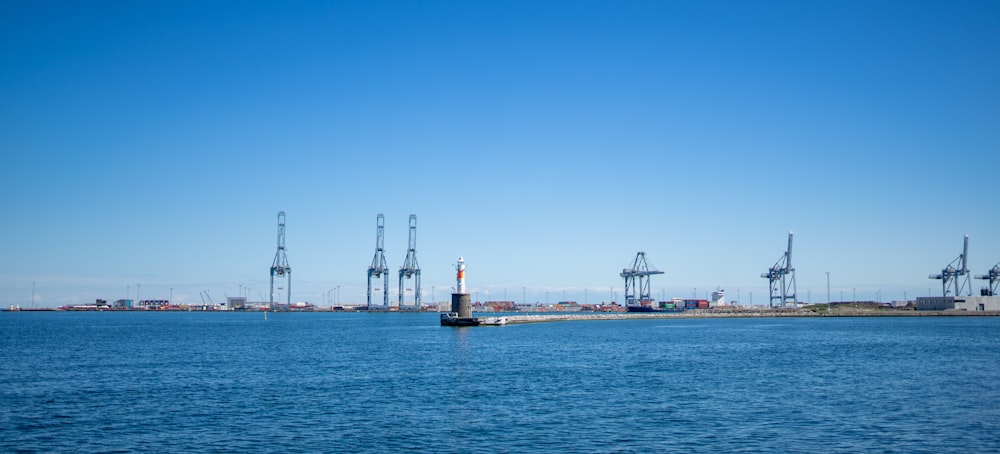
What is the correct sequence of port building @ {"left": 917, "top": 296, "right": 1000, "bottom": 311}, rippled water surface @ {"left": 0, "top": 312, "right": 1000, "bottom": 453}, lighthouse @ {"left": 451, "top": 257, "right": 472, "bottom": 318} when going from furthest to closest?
port building @ {"left": 917, "top": 296, "right": 1000, "bottom": 311} < lighthouse @ {"left": 451, "top": 257, "right": 472, "bottom": 318} < rippled water surface @ {"left": 0, "top": 312, "right": 1000, "bottom": 453}

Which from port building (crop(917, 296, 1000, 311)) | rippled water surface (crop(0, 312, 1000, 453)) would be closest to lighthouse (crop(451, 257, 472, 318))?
rippled water surface (crop(0, 312, 1000, 453))

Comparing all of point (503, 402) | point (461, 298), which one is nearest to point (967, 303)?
point (461, 298)

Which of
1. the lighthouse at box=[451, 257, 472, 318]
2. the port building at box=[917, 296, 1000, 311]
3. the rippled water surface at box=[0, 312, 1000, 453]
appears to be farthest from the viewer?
the port building at box=[917, 296, 1000, 311]

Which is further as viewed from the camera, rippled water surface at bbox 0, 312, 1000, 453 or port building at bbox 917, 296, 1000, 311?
port building at bbox 917, 296, 1000, 311

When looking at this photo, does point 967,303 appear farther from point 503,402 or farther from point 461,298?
point 503,402

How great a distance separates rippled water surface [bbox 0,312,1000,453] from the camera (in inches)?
930

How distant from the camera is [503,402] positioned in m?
31.8

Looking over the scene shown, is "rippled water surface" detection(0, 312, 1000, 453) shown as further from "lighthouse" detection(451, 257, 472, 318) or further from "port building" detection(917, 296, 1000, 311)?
"port building" detection(917, 296, 1000, 311)

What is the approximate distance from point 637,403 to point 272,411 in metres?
15.5

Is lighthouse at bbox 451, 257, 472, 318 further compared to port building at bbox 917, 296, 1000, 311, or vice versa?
port building at bbox 917, 296, 1000, 311

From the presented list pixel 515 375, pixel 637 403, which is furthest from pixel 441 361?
pixel 637 403

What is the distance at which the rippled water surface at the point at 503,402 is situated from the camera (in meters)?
23.6

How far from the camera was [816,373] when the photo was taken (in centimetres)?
4247

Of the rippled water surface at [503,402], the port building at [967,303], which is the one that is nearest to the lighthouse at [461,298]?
the rippled water surface at [503,402]
